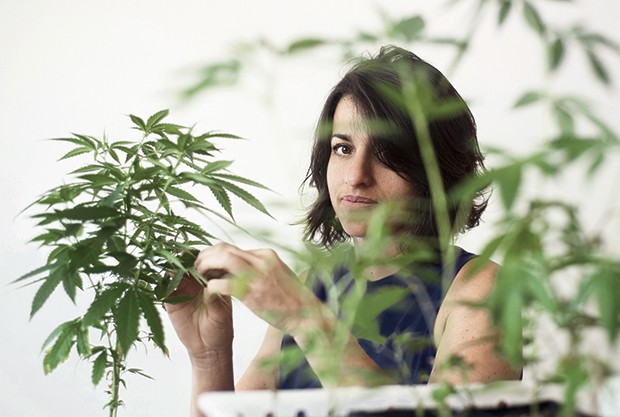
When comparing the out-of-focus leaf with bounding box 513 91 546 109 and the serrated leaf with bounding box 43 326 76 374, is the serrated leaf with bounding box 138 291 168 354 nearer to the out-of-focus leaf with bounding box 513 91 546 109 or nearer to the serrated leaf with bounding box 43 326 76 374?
the serrated leaf with bounding box 43 326 76 374

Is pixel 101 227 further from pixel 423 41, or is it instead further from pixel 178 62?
pixel 178 62

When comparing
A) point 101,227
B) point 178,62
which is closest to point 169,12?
point 178,62

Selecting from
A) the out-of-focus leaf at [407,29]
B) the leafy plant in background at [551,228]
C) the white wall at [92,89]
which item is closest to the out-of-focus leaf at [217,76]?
the leafy plant in background at [551,228]

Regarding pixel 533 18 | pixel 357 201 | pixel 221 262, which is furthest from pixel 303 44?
pixel 357 201

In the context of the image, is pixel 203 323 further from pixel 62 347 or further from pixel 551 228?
pixel 551 228

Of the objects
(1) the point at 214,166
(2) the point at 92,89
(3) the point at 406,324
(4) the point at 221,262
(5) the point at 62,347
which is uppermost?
(2) the point at 92,89

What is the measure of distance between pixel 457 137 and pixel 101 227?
102cm

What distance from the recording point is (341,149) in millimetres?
1756

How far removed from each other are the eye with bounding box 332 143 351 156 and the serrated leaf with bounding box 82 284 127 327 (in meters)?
0.78

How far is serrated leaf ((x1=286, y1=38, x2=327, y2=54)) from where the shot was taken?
580 millimetres

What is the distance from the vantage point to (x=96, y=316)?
103 centimetres

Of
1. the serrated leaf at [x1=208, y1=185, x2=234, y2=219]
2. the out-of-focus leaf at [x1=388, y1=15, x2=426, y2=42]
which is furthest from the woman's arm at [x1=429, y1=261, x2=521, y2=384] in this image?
the out-of-focus leaf at [x1=388, y1=15, x2=426, y2=42]

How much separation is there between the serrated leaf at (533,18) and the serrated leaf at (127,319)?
57 cm

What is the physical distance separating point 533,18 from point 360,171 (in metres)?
1.09
